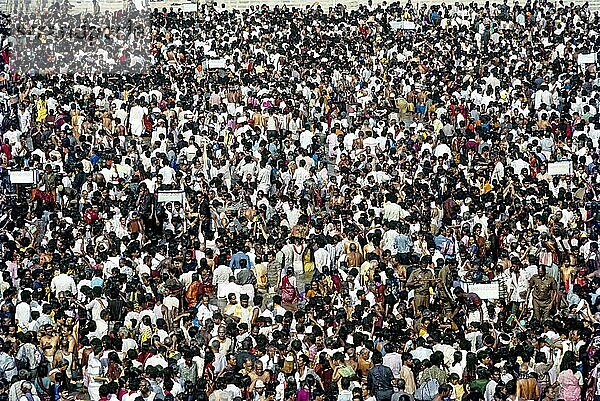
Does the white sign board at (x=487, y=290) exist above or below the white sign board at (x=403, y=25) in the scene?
above

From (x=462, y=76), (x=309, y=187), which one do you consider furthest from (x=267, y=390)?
(x=462, y=76)

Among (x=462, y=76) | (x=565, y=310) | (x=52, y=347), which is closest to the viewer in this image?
(x=52, y=347)

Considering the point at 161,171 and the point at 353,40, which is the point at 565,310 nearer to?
the point at 161,171

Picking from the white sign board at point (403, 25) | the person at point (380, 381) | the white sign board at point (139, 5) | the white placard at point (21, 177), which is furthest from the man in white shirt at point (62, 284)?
the white sign board at point (139, 5)

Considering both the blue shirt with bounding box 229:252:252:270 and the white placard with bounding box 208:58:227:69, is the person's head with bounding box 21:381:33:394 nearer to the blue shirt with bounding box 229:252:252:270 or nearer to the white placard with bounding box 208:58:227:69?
the blue shirt with bounding box 229:252:252:270

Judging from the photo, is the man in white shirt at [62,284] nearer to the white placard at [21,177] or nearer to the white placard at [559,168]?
the white placard at [21,177]

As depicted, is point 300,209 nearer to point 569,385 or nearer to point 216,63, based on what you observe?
point 569,385

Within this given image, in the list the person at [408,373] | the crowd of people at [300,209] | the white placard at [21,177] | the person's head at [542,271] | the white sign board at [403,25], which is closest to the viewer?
the person at [408,373]

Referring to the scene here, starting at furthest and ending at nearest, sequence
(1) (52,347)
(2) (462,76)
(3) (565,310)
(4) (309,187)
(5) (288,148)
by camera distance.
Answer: (2) (462,76), (5) (288,148), (4) (309,187), (3) (565,310), (1) (52,347)
